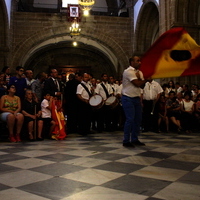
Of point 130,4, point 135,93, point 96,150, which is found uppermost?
point 130,4

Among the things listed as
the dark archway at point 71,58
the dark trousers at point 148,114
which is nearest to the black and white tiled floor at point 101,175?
the dark trousers at point 148,114

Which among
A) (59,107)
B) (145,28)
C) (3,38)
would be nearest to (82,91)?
(59,107)

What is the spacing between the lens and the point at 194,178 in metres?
2.71

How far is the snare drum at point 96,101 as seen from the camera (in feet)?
24.2

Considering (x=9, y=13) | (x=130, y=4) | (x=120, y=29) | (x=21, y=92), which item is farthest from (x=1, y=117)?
(x=130, y=4)

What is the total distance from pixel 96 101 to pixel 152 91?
5.16 feet

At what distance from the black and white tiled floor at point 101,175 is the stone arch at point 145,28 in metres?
13.6

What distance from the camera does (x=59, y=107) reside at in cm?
668

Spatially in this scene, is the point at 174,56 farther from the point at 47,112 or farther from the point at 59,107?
the point at 47,112

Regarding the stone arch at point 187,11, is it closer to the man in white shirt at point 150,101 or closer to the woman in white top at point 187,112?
the woman in white top at point 187,112

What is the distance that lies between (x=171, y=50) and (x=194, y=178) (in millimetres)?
2465

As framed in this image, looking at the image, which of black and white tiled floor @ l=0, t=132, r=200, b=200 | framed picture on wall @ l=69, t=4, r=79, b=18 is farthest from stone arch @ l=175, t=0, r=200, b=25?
black and white tiled floor @ l=0, t=132, r=200, b=200

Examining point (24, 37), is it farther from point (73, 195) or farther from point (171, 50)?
point (73, 195)

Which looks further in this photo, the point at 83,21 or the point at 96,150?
the point at 83,21
